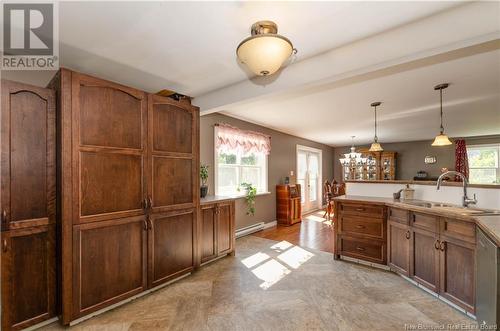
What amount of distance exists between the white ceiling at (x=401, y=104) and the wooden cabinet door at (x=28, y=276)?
2.59 meters

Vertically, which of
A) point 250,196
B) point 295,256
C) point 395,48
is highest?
point 395,48

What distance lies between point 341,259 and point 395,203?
110cm

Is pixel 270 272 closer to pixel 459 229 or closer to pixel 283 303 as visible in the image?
pixel 283 303

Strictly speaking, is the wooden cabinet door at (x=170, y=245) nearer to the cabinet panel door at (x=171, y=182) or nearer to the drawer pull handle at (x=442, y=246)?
the cabinet panel door at (x=171, y=182)

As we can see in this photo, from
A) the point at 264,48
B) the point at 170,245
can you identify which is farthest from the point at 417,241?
the point at 170,245

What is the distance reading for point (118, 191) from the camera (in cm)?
218

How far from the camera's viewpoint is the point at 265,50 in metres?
1.51

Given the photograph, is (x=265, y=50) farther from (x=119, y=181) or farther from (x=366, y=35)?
(x=119, y=181)

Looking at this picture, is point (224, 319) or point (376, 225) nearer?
point (224, 319)

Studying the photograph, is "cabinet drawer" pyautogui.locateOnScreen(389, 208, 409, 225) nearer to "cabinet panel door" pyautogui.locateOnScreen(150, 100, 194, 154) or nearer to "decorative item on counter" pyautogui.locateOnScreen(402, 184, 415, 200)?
"decorative item on counter" pyautogui.locateOnScreen(402, 184, 415, 200)

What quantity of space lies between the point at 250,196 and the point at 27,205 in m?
3.31

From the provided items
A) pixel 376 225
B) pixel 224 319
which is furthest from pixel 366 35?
pixel 224 319

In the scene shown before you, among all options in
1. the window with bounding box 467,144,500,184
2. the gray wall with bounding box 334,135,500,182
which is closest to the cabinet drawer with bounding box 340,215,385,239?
the window with bounding box 467,144,500,184

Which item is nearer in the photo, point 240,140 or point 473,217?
point 473,217
